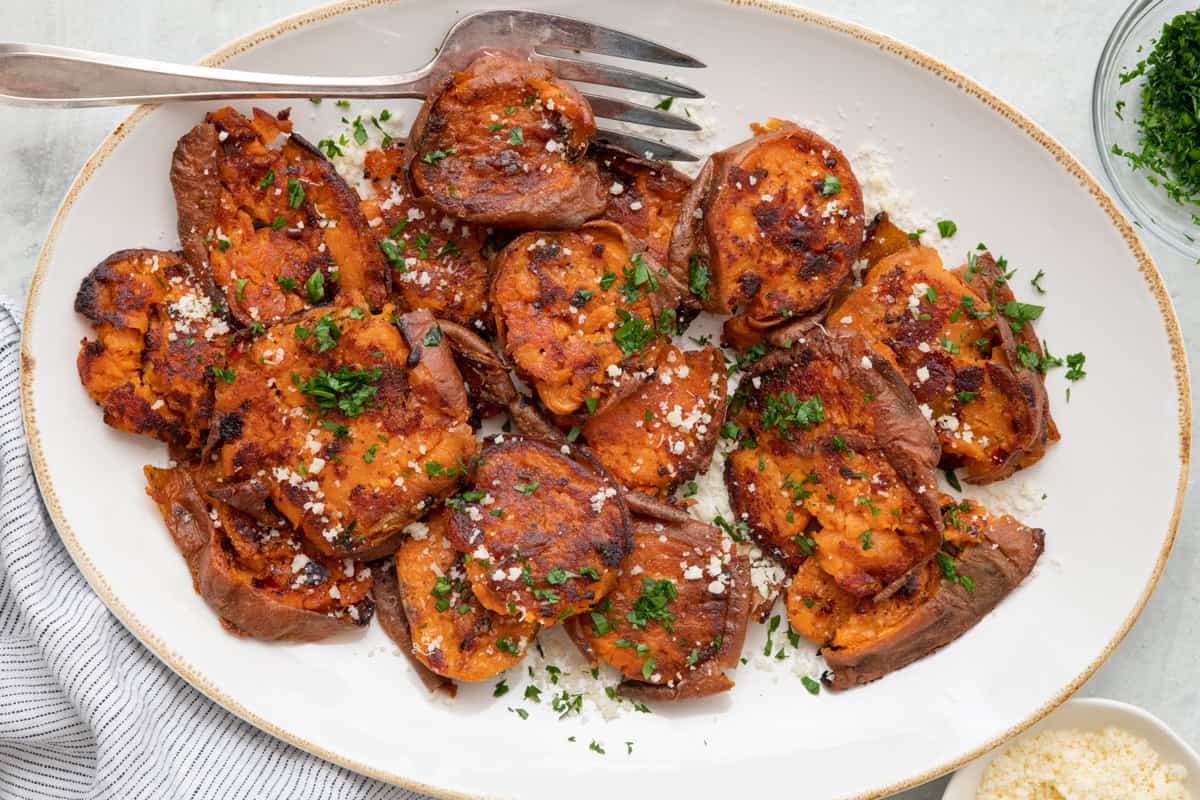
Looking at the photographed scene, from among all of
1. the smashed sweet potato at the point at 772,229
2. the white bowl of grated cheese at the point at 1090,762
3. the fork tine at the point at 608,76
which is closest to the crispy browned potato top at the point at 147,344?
the fork tine at the point at 608,76

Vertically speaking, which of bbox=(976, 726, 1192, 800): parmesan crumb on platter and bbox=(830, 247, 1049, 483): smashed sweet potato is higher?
bbox=(830, 247, 1049, 483): smashed sweet potato

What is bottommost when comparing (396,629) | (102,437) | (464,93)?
(396,629)

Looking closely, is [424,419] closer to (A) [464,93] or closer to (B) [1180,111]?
(A) [464,93]

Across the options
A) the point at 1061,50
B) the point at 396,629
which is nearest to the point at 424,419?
the point at 396,629

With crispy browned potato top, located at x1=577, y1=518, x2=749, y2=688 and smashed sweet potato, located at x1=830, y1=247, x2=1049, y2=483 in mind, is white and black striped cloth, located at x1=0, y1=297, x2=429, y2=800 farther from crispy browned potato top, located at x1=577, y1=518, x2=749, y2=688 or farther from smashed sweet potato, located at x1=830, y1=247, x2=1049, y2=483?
smashed sweet potato, located at x1=830, y1=247, x2=1049, y2=483

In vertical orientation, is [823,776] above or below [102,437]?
below

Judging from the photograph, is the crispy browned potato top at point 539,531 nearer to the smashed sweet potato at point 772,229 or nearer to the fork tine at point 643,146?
Answer: the smashed sweet potato at point 772,229

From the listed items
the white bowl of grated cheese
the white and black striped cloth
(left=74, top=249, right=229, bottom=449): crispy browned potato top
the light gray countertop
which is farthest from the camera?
the light gray countertop

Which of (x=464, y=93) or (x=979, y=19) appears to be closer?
(x=464, y=93)

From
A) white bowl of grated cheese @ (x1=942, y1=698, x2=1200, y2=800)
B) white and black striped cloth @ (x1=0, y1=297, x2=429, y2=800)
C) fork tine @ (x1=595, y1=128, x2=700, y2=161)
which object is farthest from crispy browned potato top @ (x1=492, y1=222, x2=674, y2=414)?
white bowl of grated cheese @ (x1=942, y1=698, x2=1200, y2=800)
